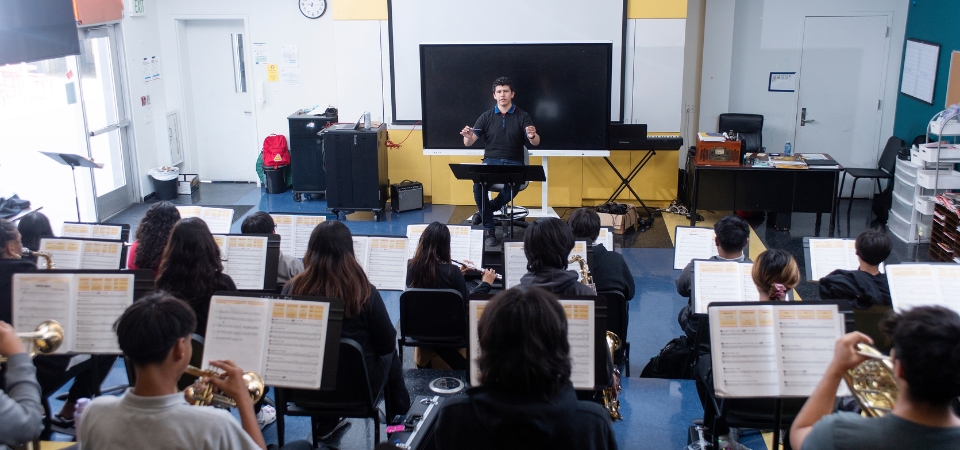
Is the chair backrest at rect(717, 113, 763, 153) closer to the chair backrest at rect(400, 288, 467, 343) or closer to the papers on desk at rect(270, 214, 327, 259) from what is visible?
the papers on desk at rect(270, 214, 327, 259)

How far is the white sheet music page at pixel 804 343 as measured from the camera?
9.18ft

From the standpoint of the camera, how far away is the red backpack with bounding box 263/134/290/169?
954 cm

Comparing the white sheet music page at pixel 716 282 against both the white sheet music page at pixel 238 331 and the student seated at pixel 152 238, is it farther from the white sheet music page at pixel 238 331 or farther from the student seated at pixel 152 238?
the student seated at pixel 152 238

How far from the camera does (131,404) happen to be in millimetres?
2109

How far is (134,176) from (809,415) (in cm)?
865

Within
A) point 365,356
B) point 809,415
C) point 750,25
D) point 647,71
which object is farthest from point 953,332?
point 750,25

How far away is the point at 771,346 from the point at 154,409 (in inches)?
81.1

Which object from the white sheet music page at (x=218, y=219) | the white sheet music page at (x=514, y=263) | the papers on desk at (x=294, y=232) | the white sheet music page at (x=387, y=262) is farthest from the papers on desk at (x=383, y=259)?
the white sheet music page at (x=218, y=219)

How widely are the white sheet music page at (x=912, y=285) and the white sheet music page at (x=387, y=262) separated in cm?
255

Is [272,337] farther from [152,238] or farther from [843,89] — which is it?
[843,89]

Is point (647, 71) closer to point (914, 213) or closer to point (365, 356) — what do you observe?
point (914, 213)

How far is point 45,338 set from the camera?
9.55 ft

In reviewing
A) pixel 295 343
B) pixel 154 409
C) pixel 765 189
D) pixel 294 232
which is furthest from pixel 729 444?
pixel 765 189

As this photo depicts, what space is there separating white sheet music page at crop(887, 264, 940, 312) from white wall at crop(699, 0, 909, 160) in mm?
5882
